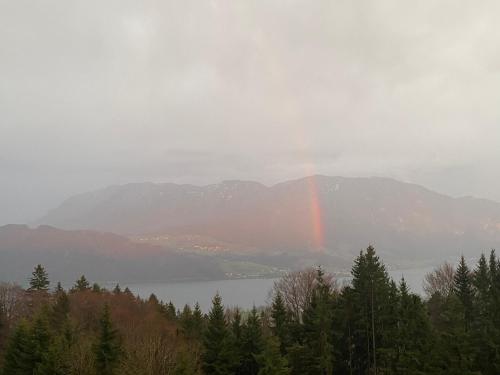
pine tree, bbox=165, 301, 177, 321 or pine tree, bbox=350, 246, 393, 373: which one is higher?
pine tree, bbox=350, 246, 393, 373

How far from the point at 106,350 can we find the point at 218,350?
31.3ft

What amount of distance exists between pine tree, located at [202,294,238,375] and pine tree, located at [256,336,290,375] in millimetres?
3069

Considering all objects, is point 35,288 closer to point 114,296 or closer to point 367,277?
point 114,296

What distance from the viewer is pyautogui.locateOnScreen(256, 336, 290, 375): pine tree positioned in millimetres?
31312

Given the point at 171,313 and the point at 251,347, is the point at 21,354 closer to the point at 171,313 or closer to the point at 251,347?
the point at 251,347

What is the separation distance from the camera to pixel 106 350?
36812mm

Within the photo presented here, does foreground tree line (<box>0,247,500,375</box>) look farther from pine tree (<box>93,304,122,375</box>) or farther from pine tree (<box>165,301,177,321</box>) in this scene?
pine tree (<box>165,301,177,321</box>)

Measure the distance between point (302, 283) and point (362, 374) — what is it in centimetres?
2747

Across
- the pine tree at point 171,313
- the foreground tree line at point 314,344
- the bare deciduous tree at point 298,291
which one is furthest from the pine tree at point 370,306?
the pine tree at point 171,313

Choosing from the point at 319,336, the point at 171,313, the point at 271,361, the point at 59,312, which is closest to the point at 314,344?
the point at 319,336

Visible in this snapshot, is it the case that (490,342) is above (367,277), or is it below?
below

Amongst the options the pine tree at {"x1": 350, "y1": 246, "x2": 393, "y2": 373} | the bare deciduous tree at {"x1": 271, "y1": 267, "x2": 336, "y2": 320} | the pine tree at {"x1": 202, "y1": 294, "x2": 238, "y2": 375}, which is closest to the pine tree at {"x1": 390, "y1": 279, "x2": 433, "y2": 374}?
the pine tree at {"x1": 350, "y1": 246, "x2": 393, "y2": 373}

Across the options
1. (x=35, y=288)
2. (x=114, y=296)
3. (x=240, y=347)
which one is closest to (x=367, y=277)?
(x=240, y=347)

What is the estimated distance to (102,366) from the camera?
3622cm
